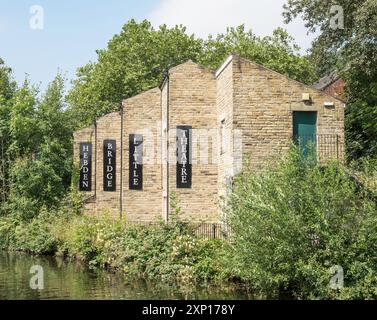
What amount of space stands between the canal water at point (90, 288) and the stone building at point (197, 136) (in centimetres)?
283

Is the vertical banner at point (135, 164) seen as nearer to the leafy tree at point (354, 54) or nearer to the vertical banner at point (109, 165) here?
the vertical banner at point (109, 165)

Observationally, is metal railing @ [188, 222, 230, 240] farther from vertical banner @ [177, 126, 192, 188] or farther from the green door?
the green door

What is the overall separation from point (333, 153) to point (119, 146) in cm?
1243

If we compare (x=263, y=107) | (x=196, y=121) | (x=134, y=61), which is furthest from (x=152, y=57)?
(x=263, y=107)

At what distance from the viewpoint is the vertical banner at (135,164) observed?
2912 cm

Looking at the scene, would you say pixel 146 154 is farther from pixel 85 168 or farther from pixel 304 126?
pixel 304 126

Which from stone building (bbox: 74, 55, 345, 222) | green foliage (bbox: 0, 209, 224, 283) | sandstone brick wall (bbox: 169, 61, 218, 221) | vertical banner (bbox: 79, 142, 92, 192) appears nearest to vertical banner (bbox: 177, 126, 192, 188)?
stone building (bbox: 74, 55, 345, 222)

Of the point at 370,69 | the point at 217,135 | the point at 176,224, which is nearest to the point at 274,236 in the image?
the point at 176,224

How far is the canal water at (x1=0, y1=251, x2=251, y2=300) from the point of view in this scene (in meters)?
16.7

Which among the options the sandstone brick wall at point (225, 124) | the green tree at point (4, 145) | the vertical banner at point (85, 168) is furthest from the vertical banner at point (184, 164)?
the green tree at point (4, 145)

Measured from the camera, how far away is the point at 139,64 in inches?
1716

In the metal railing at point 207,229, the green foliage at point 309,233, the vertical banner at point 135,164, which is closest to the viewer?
the green foliage at point 309,233

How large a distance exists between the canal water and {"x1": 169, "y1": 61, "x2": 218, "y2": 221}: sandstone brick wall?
5.09 metres
